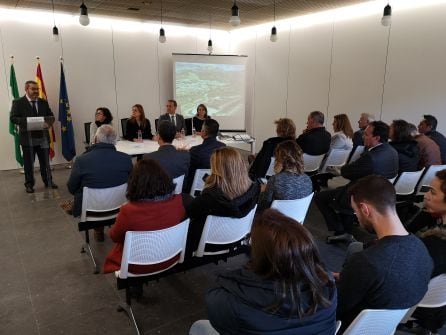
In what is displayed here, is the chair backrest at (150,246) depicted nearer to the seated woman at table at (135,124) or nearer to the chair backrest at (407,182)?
the chair backrest at (407,182)

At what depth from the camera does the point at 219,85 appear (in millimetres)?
8672

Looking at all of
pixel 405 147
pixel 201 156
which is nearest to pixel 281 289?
pixel 201 156

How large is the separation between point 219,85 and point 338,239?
230 inches

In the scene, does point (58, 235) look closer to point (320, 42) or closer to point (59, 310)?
point (59, 310)

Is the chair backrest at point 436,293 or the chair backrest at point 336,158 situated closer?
the chair backrest at point 436,293

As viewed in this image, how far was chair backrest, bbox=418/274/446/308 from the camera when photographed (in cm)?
175

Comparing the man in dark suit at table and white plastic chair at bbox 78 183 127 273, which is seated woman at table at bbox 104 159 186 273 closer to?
white plastic chair at bbox 78 183 127 273

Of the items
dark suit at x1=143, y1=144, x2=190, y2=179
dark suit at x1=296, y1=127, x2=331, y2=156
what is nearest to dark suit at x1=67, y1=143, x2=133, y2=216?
dark suit at x1=143, y1=144, x2=190, y2=179

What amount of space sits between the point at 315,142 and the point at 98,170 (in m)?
2.88

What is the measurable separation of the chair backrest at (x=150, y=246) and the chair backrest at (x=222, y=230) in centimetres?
20

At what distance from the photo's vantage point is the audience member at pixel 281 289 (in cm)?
105

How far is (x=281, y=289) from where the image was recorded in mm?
1045

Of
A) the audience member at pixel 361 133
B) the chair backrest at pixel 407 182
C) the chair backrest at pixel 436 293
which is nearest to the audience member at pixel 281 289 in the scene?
the chair backrest at pixel 436 293

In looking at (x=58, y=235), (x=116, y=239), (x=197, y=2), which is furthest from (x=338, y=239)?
(x=197, y=2)
